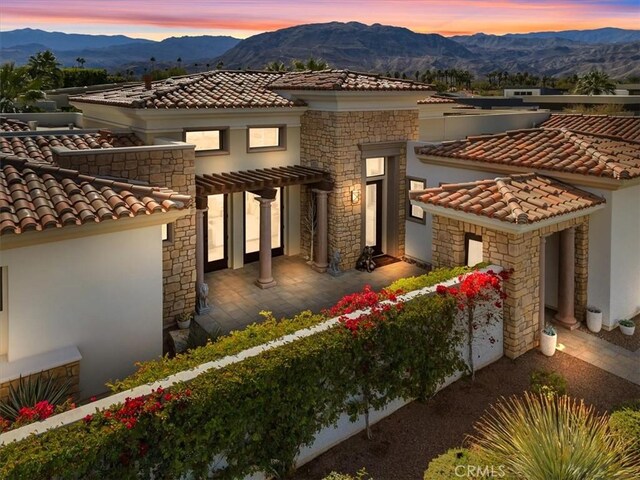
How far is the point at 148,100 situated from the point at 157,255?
5926mm

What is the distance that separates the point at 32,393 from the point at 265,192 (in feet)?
30.2

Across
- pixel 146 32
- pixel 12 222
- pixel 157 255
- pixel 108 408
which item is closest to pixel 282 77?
pixel 146 32

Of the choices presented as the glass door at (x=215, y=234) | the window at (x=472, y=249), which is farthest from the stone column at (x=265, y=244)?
the window at (x=472, y=249)

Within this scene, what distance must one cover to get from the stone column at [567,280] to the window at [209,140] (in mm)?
10574

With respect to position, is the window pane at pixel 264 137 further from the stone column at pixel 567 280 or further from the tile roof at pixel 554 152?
the stone column at pixel 567 280

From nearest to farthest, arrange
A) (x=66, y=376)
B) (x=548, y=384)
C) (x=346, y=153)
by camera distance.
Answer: (x=66, y=376), (x=548, y=384), (x=346, y=153)

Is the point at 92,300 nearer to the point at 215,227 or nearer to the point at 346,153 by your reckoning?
the point at 215,227

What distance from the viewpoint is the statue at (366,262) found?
58.4 feet

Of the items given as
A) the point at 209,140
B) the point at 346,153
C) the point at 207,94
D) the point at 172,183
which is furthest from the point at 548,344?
the point at 207,94

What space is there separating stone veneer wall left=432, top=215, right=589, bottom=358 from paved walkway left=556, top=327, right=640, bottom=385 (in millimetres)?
1040

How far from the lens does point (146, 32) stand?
646 inches

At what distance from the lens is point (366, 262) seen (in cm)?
1783

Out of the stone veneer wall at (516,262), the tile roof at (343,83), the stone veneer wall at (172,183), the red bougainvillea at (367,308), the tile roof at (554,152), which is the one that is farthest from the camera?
the tile roof at (343,83)

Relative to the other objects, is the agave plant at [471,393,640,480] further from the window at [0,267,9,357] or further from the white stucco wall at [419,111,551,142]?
the white stucco wall at [419,111,551,142]
